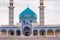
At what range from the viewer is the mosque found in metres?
35.2

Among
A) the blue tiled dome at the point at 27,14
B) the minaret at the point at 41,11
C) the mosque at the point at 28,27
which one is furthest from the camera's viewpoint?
the blue tiled dome at the point at 27,14

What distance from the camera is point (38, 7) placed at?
Answer: 37.3 m

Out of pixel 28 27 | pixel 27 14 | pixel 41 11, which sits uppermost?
pixel 41 11

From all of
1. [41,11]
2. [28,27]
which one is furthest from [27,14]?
[28,27]

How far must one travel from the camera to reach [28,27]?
35.4 metres

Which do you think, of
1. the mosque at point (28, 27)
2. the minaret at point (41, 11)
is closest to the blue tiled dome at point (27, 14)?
the mosque at point (28, 27)

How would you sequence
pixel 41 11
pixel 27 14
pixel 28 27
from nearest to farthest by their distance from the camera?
pixel 28 27 < pixel 41 11 < pixel 27 14

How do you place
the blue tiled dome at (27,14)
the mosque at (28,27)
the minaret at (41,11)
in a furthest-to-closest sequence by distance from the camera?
the blue tiled dome at (27,14) → the minaret at (41,11) → the mosque at (28,27)

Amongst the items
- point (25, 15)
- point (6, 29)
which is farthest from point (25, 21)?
point (6, 29)

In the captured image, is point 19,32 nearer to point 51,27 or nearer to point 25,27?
point 25,27

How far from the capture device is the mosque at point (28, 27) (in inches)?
1388

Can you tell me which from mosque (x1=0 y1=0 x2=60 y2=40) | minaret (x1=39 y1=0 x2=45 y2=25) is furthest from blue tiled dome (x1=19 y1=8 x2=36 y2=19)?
minaret (x1=39 y1=0 x2=45 y2=25)

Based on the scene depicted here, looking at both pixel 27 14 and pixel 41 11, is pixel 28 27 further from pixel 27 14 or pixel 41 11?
pixel 41 11

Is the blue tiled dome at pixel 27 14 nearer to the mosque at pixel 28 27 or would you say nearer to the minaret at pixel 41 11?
the mosque at pixel 28 27
